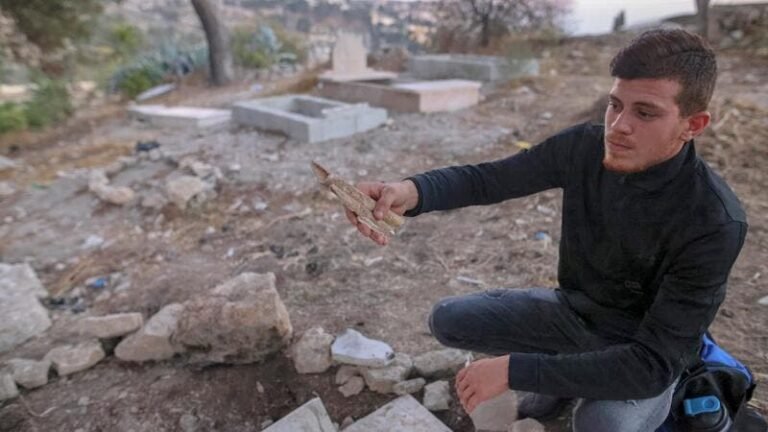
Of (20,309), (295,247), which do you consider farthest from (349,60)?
(20,309)

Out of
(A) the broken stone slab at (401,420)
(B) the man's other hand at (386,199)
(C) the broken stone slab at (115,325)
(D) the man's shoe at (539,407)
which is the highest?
(B) the man's other hand at (386,199)

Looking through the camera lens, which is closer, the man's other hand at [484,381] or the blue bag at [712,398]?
the man's other hand at [484,381]

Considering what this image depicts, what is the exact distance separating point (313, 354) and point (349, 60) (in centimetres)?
684

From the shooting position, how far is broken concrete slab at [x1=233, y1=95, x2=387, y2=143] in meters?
6.54

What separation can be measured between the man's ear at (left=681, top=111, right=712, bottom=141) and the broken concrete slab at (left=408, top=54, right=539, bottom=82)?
720cm

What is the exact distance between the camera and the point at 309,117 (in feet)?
23.4

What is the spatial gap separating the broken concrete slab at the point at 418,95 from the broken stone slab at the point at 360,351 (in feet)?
16.3

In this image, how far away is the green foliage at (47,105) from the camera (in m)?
9.35

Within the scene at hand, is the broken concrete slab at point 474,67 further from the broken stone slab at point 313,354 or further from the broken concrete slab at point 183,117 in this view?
the broken stone slab at point 313,354

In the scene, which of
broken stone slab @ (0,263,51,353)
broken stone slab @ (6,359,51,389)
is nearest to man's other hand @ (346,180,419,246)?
broken stone slab @ (6,359,51,389)

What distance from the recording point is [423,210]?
2.14 meters

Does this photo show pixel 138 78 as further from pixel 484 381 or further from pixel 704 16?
pixel 484 381

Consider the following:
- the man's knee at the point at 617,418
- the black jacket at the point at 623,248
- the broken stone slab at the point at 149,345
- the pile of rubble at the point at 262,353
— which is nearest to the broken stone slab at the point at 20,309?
the pile of rubble at the point at 262,353

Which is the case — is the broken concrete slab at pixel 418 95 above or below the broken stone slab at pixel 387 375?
above
